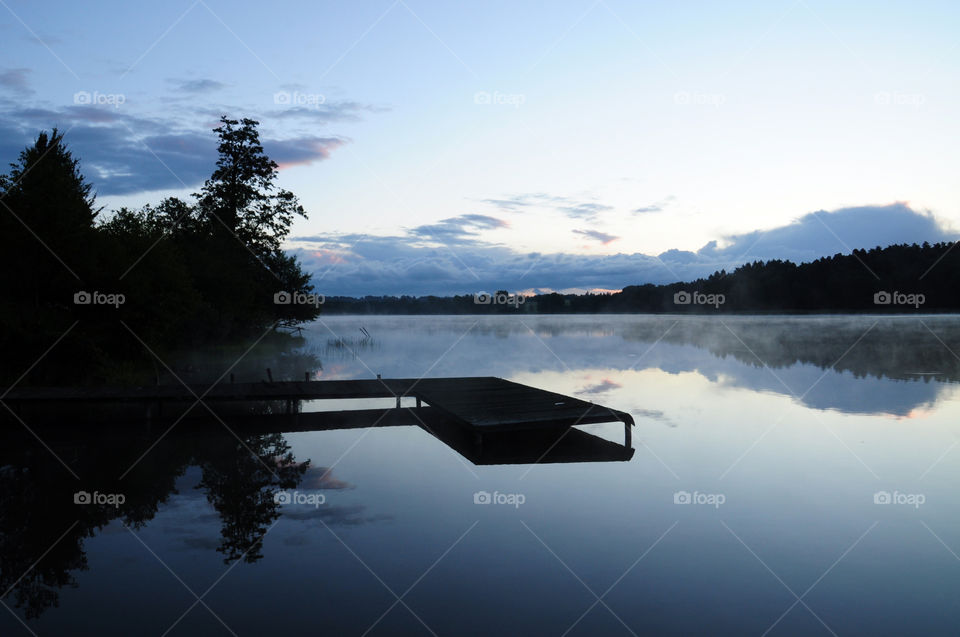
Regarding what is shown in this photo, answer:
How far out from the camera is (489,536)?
37.3 ft

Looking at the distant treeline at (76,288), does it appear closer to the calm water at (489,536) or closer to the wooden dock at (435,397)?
the wooden dock at (435,397)

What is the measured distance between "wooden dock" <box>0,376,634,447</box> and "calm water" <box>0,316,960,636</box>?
136 cm

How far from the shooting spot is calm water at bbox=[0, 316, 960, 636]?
27.6 feet

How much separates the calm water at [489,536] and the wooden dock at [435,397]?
1.36 metres

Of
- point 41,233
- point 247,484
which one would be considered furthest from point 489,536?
point 41,233

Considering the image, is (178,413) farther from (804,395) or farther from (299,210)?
(299,210)

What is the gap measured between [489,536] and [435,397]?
1169cm

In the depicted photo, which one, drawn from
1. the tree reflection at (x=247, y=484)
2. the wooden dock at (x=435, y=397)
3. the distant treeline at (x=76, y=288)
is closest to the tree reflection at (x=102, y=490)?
the tree reflection at (x=247, y=484)

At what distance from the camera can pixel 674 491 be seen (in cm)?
1411

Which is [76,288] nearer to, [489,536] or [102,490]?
[102,490]

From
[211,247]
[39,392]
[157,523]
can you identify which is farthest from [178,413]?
[211,247]

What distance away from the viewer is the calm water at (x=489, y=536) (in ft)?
27.6

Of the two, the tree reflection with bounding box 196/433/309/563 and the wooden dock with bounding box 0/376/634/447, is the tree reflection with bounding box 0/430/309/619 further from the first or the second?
the wooden dock with bounding box 0/376/634/447

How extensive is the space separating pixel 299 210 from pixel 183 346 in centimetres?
2049
